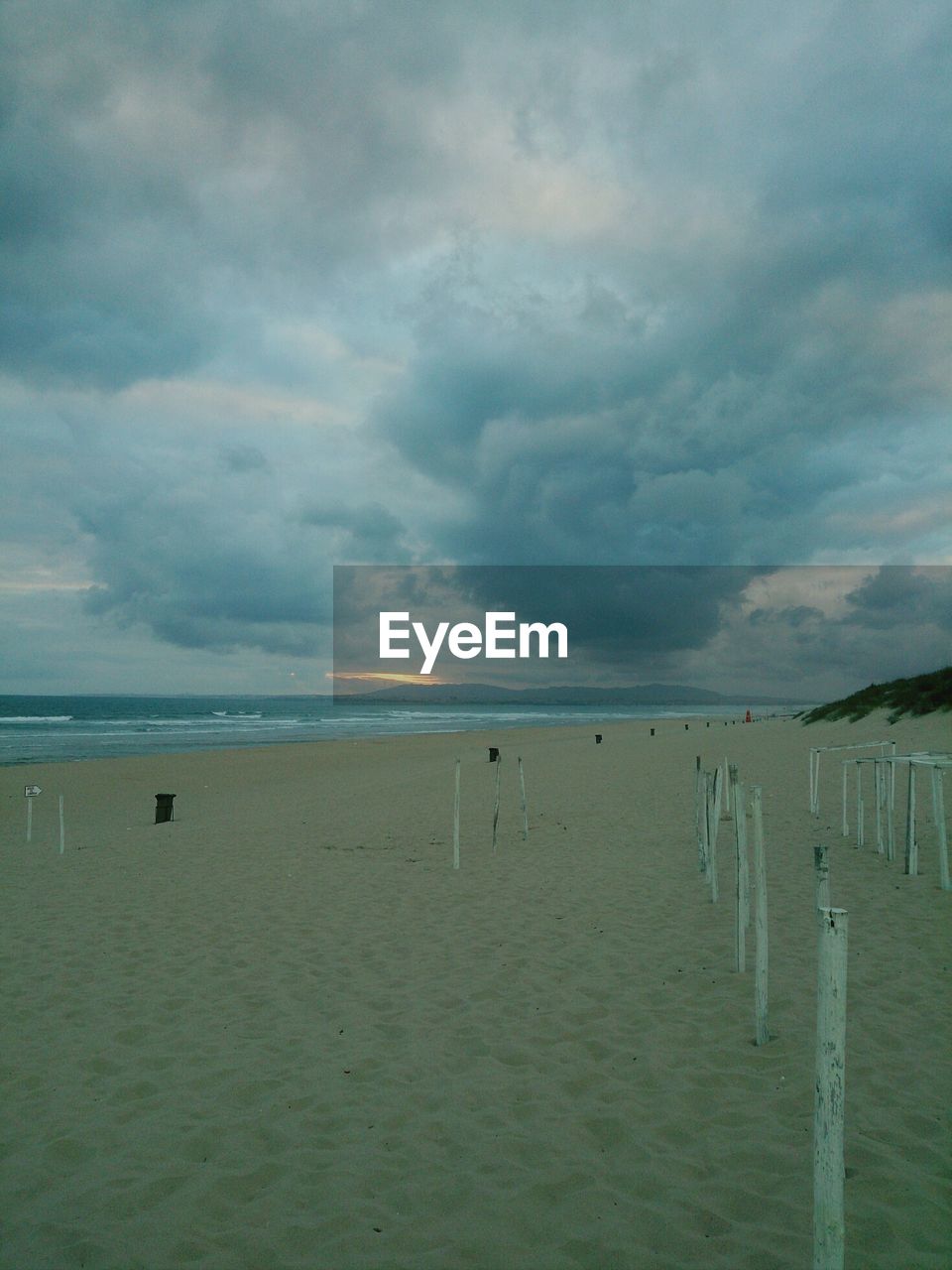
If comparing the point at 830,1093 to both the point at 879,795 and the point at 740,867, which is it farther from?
the point at 879,795

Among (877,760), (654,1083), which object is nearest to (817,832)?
(877,760)

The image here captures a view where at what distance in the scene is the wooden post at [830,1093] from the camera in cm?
292

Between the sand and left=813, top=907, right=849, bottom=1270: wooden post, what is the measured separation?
51 centimetres

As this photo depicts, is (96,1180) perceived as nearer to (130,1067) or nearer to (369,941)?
(130,1067)

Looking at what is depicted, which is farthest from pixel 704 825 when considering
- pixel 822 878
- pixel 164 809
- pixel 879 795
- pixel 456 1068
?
pixel 164 809

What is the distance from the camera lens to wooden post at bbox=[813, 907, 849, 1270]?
2.92 m

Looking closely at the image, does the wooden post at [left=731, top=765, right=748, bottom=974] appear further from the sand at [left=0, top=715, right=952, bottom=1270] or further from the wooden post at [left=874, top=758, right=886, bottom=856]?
the wooden post at [left=874, top=758, right=886, bottom=856]

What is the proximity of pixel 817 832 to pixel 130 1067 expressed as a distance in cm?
1126

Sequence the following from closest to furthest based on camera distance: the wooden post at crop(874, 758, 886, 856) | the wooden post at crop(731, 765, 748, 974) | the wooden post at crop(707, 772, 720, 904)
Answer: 1. the wooden post at crop(731, 765, 748, 974)
2. the wooden post at crop(707, 772, 720, 904)
3. the wooden post at crop(874, 758, 886, 856)

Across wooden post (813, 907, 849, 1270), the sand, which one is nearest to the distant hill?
the sand

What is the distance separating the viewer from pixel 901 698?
35.3 meters

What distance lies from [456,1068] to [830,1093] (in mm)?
2699

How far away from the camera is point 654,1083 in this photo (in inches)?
187

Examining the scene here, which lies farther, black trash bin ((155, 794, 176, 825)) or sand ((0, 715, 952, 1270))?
black trash bin ((155, 794, 176, 825))
